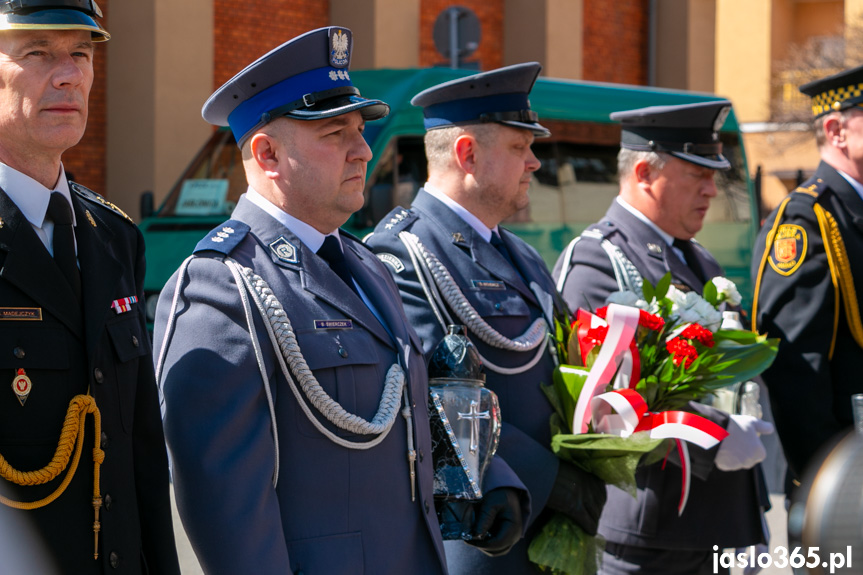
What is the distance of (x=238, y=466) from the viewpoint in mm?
2320

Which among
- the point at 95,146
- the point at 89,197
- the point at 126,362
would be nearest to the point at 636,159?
the point at 89,197

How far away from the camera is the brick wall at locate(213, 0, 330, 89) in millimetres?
13680

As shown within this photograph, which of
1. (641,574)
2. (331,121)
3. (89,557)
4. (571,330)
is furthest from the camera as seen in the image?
(641,574)

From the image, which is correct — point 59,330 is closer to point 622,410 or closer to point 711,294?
point 622,410

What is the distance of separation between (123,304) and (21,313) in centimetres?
27

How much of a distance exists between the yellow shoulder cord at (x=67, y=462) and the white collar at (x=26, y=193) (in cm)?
35

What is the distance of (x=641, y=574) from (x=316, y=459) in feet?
6.18

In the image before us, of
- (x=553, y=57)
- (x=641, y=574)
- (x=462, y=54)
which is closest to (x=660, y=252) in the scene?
(x=641, y=574)

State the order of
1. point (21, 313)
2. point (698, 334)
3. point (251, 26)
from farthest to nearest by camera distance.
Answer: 1. point (251, 26)
2. point (698, 334)
3. point (21, 313)

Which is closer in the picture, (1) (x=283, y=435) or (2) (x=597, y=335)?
(1) (x=283, y=435)

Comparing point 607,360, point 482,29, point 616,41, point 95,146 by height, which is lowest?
point 607,360

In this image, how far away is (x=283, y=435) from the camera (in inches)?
96.3

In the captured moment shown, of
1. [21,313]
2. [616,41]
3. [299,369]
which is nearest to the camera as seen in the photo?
[21,313]

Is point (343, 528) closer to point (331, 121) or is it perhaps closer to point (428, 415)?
point (428, 415)
